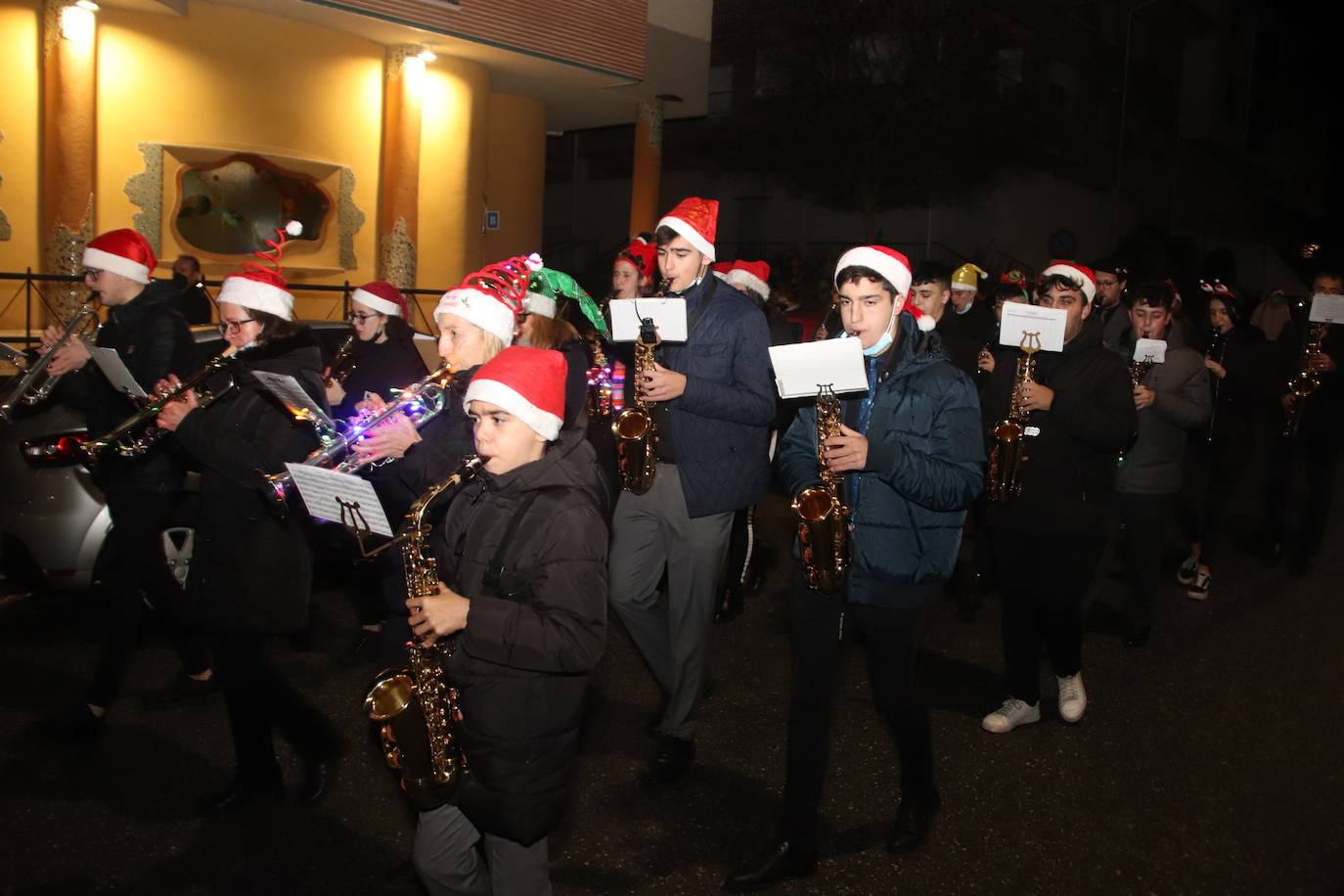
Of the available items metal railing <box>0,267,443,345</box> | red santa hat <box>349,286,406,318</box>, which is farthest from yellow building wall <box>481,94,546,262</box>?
red santa hat <box>349,286,406,318</box>

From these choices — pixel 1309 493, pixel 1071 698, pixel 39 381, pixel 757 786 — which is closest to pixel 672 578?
pixel 757 786

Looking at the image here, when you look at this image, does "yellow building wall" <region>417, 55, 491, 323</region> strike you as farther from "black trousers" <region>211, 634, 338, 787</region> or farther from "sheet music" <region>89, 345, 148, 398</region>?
"black trousers" <region>211, 634, 338, 787</region>

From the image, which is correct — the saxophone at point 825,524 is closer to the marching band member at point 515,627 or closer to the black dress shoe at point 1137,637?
the marching band member at point 515,627

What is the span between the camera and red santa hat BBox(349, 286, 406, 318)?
566 cm

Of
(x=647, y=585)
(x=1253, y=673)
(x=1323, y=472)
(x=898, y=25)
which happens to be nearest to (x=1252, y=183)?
(x=898, y=25)

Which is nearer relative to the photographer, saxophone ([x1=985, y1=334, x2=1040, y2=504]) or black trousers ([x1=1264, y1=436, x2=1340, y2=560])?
saxophone ([x1=985, y1=334, x2=1040, y2=504])

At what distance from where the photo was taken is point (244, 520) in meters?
3.73

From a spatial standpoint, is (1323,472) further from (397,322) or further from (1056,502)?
(397,322)

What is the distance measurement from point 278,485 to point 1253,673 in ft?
17.5

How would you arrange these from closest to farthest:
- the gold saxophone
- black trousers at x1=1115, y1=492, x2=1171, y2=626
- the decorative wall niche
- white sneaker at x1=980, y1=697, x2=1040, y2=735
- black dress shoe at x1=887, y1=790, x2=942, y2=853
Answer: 1. black dress shoe at x1=887, y1=790, x2=942, y2=853
2. white sneaker at x1=980, y1=697, x2=1040, y2=735
3. black trousers at x1=1115, y1=492, x2=1171, y2=626
4. the gold saxophone
5. the decorative wall niche

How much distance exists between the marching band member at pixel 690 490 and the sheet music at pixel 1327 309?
18.4 ft

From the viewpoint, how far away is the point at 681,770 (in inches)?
178

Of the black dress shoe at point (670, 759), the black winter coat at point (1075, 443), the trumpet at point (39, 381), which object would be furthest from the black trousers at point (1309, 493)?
the trumpet at point (39, 381)

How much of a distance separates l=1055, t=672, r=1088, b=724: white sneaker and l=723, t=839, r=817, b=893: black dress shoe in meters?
2.08
